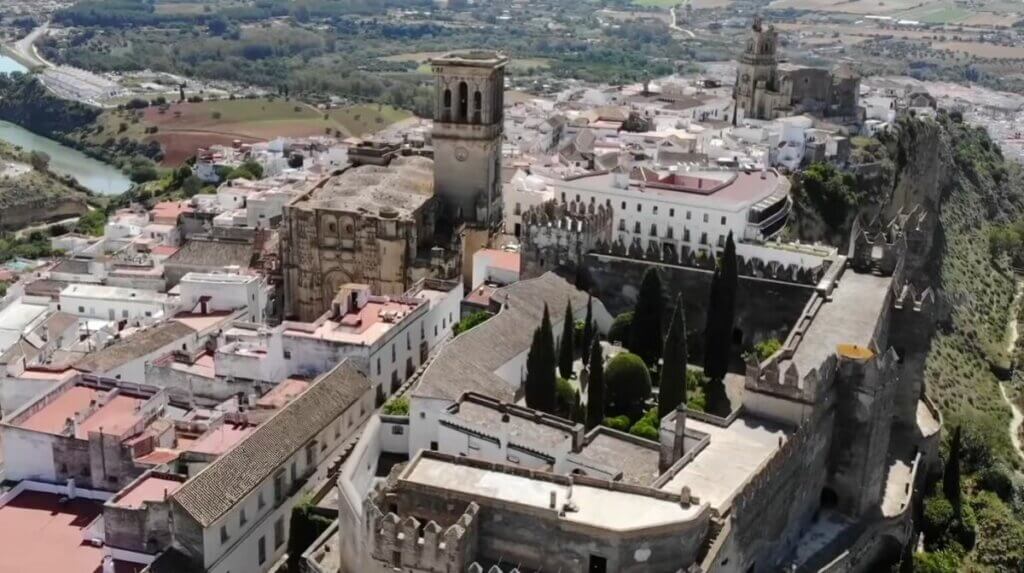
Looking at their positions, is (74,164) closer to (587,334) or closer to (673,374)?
(587,334)

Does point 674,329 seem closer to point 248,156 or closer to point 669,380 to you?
point 669,380

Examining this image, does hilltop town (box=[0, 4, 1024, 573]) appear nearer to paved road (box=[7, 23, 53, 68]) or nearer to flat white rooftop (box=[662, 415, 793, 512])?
flat white rooftop (box=[662, 415, 793, 512])

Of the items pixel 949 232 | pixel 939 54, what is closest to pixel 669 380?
pixel 949 232

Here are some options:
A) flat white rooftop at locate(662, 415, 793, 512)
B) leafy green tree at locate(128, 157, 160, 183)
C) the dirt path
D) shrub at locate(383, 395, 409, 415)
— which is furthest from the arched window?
leafy green tree at locate(128, 157, 160, 183)

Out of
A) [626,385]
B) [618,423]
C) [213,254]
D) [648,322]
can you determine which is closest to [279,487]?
[618,423]

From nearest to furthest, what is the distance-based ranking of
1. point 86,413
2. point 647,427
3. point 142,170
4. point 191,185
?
point 86,413, point 647,427, point 191,185, point 142,170
